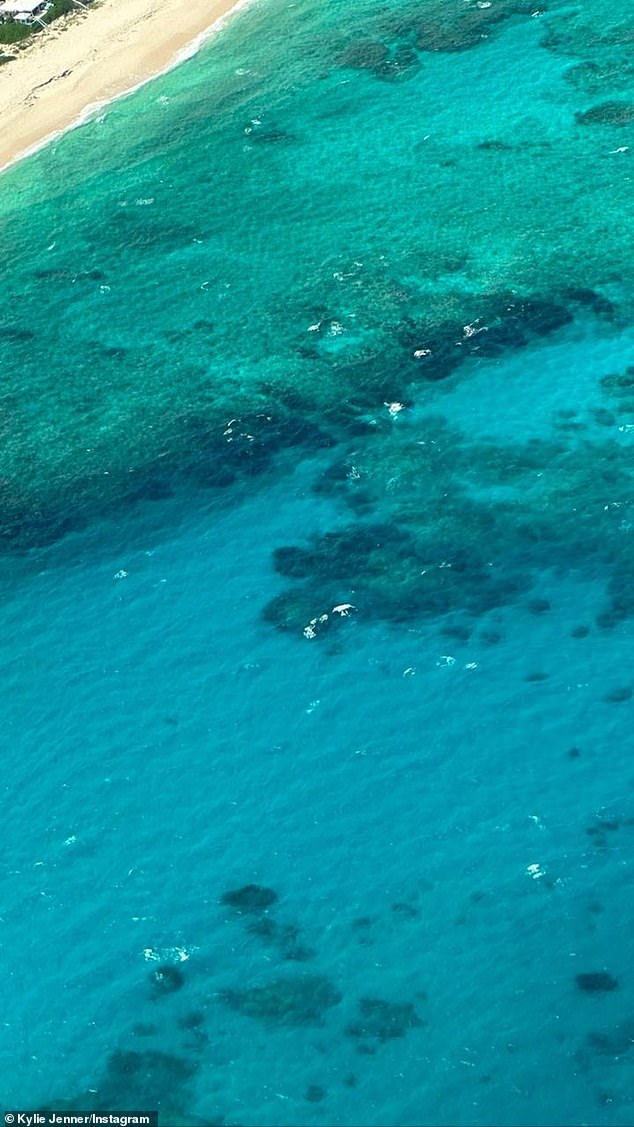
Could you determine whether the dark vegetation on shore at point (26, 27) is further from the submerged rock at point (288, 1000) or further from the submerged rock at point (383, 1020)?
the submerged rock at point (383, 1020)

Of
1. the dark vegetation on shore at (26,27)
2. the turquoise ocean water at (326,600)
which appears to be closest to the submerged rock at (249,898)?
the turquoise ocean water at (326,600)

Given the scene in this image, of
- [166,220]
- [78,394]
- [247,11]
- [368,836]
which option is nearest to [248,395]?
[78,394]

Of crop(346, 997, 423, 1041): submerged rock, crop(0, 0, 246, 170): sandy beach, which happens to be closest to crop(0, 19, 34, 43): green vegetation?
crop(0, 0, 246, 170): sandy beach

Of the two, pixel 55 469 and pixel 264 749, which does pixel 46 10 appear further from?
pixel 264 749

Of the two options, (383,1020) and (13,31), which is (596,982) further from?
(13,31)

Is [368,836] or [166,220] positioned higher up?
[166,220]
